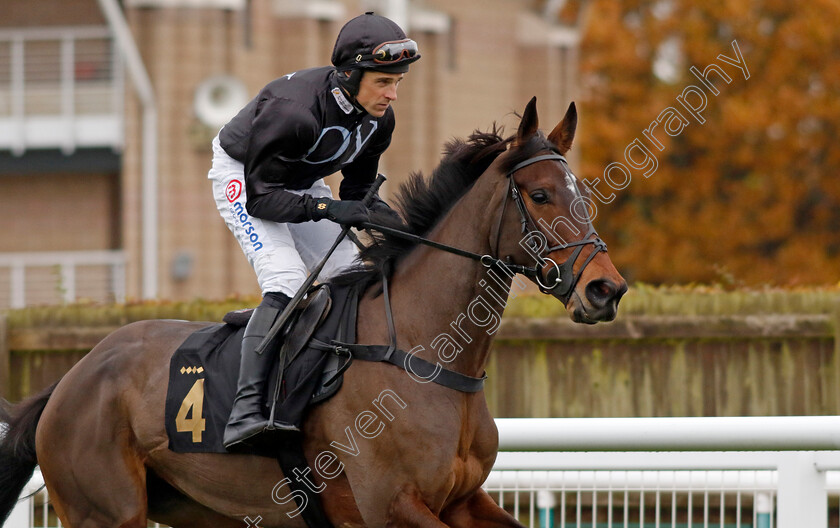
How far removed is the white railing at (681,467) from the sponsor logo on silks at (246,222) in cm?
118

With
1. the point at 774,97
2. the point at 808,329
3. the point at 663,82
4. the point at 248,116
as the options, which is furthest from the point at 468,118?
the point at 248,116

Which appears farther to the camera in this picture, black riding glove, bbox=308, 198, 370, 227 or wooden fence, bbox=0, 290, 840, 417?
wooden fence, bbox=0, 290, 840, 417

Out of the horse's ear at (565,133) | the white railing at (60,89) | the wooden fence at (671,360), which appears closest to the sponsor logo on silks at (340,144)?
the horse's ear at (565,133)

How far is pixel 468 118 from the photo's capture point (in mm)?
19031

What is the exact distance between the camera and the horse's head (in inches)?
145

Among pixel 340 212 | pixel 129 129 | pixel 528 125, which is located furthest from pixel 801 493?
pixel 129 129

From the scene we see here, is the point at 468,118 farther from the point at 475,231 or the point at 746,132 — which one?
the point at 475,231

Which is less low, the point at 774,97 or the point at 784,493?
the point at 774,97

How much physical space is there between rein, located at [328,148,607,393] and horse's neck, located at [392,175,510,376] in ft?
0.11

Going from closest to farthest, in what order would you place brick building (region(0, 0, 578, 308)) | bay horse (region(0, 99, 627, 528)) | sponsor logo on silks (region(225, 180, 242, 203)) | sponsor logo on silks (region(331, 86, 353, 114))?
1. bay horse (region(0, 99, 627, 528))
2. sponsor logo on silks (region(331, 86, 353, 114))
3. sponsor logo on silks (region(225, 180, 242, 203))
4. brick building (region(0, 0, 578, 308))

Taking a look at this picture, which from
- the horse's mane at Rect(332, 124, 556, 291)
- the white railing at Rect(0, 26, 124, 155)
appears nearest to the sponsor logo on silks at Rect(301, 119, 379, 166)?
the horse's mane at Rect(332, 124, 556, 291)

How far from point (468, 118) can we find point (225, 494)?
15068 mm

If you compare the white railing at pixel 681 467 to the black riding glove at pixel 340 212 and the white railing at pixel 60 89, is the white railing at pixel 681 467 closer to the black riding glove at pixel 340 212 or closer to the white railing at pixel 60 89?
the black riding glove at pixel 340 212

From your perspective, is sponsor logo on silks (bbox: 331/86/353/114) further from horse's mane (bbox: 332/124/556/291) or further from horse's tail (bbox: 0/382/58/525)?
horse's tail (bbox: 0/382/58/525)
